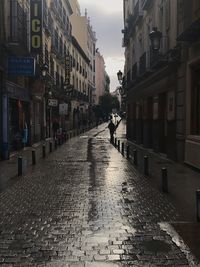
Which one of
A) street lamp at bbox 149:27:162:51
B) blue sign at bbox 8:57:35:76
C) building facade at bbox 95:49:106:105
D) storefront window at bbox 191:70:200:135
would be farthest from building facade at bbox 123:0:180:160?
building facade at bbox 95:49:106:105

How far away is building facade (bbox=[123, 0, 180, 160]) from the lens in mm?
18781

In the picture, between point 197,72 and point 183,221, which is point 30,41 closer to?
point 197,72

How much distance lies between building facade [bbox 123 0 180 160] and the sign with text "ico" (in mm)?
5528

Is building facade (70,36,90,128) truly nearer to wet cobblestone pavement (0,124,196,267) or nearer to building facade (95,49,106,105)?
building facade (95,49,106,105)

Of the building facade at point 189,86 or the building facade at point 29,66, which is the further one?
the building facade at point 29,66

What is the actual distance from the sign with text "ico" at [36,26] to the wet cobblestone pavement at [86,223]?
486 inches

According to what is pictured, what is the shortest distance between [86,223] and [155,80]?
15.5 metres

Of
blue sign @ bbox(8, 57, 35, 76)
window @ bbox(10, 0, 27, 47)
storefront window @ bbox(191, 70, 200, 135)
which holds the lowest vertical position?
storefront window @ bbox(191, 70, 200, 135)

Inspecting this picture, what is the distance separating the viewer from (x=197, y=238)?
7.02 m

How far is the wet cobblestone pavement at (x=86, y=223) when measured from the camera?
6.06 meters

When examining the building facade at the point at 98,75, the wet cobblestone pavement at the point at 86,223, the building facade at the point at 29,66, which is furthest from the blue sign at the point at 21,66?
the building facade at the point at 98,75

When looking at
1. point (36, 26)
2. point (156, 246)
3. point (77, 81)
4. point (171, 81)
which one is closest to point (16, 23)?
point (36, 26)

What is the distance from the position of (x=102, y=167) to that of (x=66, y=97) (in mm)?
32566

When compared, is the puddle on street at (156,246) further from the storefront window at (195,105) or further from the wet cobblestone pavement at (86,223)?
the storefront window at (195,105)
